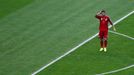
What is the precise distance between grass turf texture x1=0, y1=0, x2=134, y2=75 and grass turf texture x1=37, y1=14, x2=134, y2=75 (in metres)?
0.64

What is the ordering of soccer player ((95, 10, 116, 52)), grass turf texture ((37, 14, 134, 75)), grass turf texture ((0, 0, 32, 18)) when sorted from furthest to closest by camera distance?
grass turf texture ((0, 0, 32, 18))
soccer player ((95, 10, 116, 52))
grass turf texture ((37, 14, 134, 75))

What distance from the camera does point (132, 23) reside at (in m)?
23.1

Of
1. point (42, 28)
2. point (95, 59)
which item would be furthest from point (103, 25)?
point (42, 28)

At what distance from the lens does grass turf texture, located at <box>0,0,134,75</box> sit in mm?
20719

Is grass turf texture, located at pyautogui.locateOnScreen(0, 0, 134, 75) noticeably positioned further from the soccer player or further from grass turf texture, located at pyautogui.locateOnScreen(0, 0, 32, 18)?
the soccer player

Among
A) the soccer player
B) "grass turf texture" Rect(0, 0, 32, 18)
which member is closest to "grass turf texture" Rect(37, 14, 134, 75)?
the soccer player

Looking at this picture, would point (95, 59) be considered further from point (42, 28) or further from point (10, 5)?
point (10, 5)

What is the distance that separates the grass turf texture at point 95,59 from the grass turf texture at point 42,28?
64 centimetres

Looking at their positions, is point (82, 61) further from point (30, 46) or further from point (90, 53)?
point (30, 46)

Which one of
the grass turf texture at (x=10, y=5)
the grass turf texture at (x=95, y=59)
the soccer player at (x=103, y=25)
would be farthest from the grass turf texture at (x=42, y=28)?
the soccer player at (x=103, y=25)

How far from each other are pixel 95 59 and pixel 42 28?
164 inches

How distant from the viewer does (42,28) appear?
23.5 meters

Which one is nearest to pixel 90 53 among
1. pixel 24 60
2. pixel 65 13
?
pixel 24 60

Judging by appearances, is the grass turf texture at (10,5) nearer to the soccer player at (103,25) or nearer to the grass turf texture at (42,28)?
the grass turf texture at (42,28)
